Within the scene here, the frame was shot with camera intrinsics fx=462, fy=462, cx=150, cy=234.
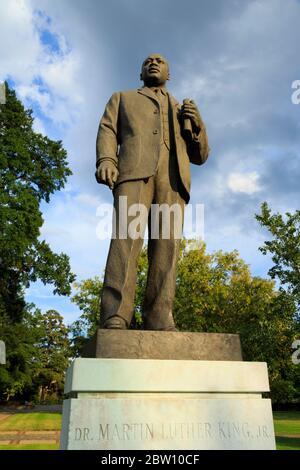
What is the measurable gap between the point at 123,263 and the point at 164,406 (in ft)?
4.86

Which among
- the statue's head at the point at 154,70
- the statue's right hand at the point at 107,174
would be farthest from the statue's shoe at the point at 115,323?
the statue's head at the point at 154,70

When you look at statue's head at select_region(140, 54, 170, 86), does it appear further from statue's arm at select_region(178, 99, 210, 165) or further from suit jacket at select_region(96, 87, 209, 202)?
statue's arm at select_region(178, 99, 210, 165)

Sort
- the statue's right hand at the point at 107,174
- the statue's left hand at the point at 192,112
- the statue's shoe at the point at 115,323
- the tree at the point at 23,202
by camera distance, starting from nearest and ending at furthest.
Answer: the statue's shoe at the point at 115,323, the statue's right hand at the point at 107,174, the statue's left hand at the point at 192,112, the tree at the point at 23,202

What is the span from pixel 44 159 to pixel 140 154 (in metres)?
22.5

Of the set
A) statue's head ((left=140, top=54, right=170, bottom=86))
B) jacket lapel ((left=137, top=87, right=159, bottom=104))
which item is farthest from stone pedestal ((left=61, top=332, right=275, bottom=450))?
statue's head ((left=140, top=54, right=170, bottom=86))

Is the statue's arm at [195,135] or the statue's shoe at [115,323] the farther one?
the statue's arm at [195,135]

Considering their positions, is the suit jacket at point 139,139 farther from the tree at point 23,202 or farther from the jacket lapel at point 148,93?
the tree at point 23,202

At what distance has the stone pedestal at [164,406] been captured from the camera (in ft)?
11.5

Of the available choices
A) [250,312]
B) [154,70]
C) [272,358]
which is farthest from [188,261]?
[154,70]

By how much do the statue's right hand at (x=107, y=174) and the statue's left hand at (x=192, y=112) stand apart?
1.07m

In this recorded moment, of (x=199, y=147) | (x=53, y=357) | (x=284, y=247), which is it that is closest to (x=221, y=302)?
(x=284, y=247)

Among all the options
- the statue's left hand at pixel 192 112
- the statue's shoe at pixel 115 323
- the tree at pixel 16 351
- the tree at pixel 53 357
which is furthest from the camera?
the tree at pixel 53 357

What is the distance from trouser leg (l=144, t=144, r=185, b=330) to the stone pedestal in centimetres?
85
